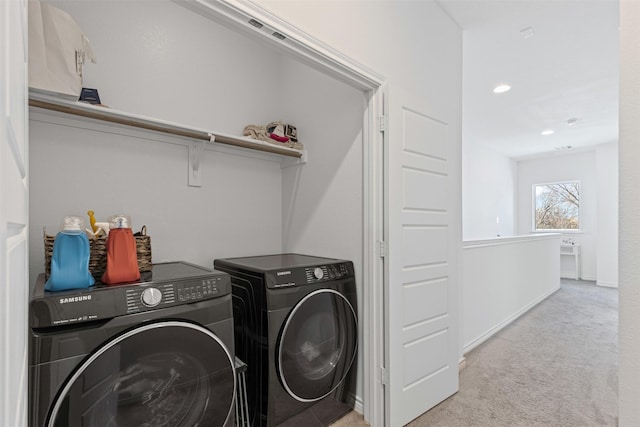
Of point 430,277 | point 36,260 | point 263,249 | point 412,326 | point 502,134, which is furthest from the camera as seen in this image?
point 502,134

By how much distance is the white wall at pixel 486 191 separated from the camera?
223 inches

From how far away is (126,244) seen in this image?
1225 millimetres

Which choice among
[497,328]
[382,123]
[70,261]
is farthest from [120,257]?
[497,328]

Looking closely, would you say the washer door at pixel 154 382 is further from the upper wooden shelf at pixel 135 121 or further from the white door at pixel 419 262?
the upper wooden shelf at pixel 135 121

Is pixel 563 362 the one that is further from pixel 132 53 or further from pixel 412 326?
pixel 132 53

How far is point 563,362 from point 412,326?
179cm

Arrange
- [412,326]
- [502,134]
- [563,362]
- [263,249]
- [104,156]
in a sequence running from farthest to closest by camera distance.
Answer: [502,134] < [563,362] < [263,249] < [412,326] < [104,156]

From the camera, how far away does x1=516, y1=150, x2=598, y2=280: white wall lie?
20.9ft

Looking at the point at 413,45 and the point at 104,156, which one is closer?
the point at 104,156

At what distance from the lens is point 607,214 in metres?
5.68

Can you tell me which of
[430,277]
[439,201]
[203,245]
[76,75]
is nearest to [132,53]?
[76,75]

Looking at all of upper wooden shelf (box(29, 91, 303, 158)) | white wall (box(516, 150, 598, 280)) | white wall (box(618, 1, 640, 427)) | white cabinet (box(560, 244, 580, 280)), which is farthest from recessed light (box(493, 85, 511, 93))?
white cabinet (box(560, 244, 580, 280))

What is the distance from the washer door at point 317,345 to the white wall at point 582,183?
22.3 ft

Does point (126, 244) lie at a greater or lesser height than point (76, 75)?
lesser
